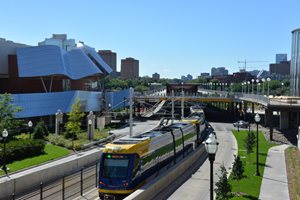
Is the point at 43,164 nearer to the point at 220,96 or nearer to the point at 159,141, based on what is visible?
the point at 159,141

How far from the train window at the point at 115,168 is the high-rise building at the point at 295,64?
84.7 meters

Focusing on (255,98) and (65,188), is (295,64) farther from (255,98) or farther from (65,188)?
(65,188)

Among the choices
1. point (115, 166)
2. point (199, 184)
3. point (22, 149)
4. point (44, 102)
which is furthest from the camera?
point (44, 102)

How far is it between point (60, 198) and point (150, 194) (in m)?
5.40

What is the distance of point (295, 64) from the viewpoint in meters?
98.8

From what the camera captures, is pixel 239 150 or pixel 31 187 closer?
pixel 31 187

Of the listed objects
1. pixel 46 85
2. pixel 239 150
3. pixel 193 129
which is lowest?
pixel 239 150

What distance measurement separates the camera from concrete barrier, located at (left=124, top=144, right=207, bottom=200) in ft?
65.5

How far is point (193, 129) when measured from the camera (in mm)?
39156

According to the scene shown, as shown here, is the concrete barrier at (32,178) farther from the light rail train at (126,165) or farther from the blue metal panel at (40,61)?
the blue metal panel at (40,61)

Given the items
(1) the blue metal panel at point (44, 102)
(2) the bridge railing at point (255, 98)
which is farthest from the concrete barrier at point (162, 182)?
(2) the bridge railing at point (255, 98)

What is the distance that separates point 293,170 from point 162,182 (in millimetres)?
13106

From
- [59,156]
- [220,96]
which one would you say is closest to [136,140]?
[59,156]

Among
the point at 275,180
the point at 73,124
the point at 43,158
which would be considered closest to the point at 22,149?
the point at 43,158
